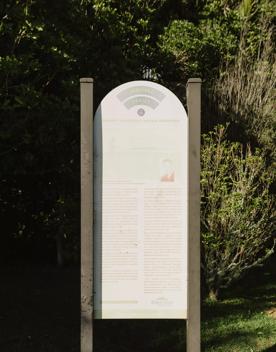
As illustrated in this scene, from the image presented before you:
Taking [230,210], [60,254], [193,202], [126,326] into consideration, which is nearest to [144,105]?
[193,202]

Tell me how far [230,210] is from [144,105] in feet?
13.0

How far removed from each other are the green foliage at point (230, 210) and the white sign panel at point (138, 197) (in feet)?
12.2

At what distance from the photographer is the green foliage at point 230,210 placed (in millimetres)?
8031

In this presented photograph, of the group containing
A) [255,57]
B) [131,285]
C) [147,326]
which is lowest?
[147,326]

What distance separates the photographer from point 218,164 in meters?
8.23

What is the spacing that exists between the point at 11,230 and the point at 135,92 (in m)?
9.19

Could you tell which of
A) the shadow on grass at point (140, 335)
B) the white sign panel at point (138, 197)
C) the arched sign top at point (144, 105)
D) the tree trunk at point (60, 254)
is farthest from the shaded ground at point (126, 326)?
the arched sign top at point (144, 105)

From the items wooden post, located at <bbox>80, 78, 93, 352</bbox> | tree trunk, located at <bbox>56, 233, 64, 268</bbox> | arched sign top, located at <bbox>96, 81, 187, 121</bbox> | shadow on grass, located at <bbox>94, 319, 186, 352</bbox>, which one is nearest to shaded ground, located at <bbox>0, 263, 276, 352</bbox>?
shadow on grass, located at <bbox>94, 319, 186, 352</bbox>

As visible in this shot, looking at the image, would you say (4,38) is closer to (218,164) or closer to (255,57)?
(218,164)

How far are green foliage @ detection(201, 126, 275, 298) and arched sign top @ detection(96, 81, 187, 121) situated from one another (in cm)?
381

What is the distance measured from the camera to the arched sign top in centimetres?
435

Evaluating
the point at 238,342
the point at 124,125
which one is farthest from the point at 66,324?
the point at 124,125

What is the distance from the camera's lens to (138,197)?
4.34 metres

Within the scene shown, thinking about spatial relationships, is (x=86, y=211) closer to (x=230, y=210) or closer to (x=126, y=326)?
(x=126, y=326)
